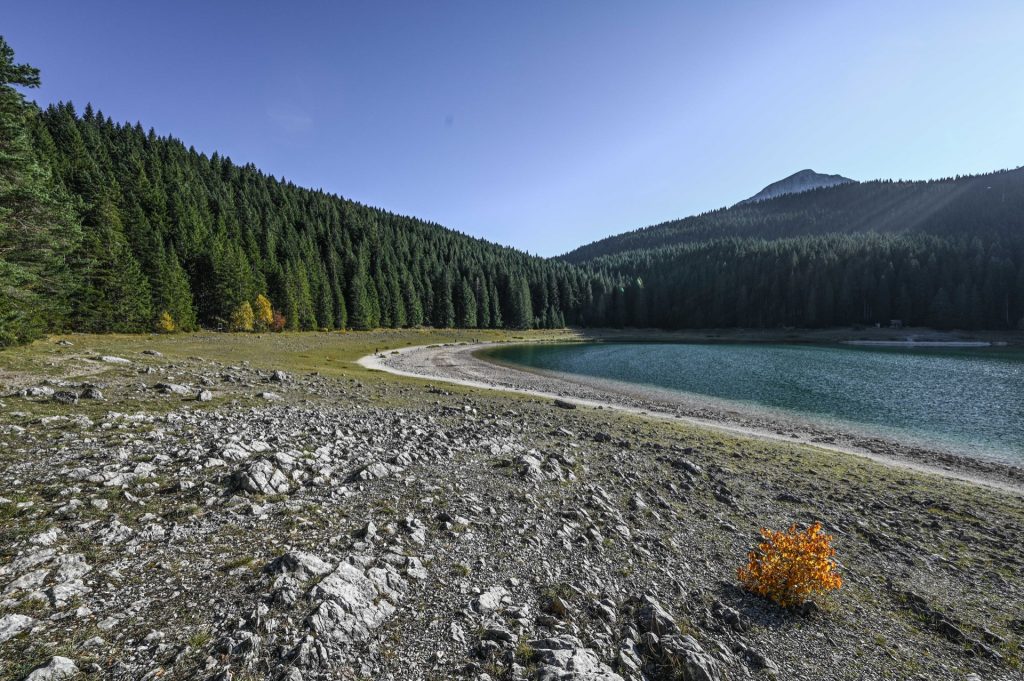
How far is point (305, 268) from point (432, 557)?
109 meters

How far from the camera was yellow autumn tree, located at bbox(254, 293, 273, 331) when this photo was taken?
82.8 m

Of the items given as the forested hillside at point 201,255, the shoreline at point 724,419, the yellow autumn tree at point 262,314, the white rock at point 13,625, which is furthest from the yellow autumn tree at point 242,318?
the white rock at point 13,625

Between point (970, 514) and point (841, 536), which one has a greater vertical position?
point (841, 536)

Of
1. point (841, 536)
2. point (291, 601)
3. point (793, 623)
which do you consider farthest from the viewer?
point (841, 536)

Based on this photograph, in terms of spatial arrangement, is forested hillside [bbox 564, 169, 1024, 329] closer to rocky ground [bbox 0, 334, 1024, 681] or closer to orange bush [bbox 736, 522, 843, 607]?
rocky ground [bbox 0, 334, 1024, 681]

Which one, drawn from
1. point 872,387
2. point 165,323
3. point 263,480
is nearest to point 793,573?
point 263,480

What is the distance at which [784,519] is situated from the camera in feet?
44.8

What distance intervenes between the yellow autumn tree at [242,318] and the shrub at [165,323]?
15.2 m

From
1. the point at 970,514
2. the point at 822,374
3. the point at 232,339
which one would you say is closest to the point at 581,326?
the point at 822,374

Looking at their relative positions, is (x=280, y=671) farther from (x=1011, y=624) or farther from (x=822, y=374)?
(x=822, y=374)

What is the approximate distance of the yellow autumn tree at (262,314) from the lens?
271ft

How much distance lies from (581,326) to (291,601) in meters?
170

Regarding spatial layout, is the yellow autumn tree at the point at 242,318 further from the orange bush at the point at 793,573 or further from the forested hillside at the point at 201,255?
the orange bush at the point at 793,573

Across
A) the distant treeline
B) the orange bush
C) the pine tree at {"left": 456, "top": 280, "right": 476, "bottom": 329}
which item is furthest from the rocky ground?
the distant treeline
